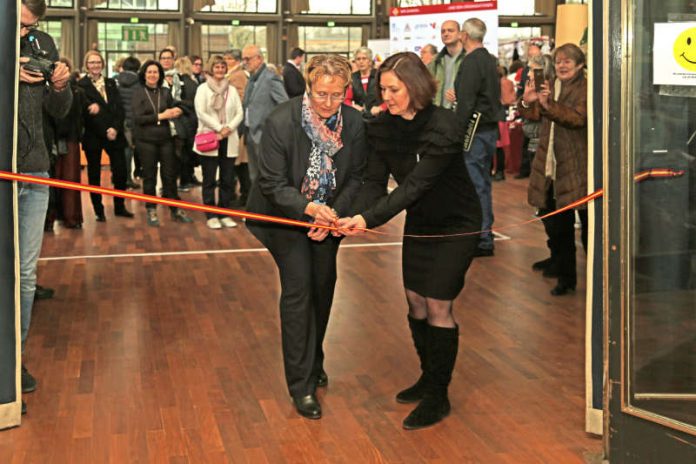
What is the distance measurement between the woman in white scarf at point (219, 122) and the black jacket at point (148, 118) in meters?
0.33

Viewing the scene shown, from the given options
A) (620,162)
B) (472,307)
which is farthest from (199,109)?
(620,162)

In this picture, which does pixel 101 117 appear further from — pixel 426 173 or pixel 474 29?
pixel 426 173

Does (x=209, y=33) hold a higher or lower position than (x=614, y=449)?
higher

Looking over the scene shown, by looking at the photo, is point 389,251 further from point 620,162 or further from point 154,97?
point 620,162

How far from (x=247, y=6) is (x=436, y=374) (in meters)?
20.2

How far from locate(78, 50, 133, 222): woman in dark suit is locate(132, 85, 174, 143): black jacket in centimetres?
Answer: 29

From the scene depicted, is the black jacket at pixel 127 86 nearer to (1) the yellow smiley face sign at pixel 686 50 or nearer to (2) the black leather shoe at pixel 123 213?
(2) the black leather shoe at pixel 123 213

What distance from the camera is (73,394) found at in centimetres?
465

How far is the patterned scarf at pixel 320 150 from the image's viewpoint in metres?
4.25

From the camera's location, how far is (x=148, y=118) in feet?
31.6

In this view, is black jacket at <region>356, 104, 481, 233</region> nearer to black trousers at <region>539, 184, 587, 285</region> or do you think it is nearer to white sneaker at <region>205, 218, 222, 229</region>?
black trousers at <region>539, 184, 587, 285</region>

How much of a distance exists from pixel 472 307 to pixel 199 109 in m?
4.42

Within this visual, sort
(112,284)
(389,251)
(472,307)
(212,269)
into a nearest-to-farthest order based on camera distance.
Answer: (472,307), (112,284), (212,269), (389,251)

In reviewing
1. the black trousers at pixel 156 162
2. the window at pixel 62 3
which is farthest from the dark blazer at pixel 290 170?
the window at pixel 62 3
